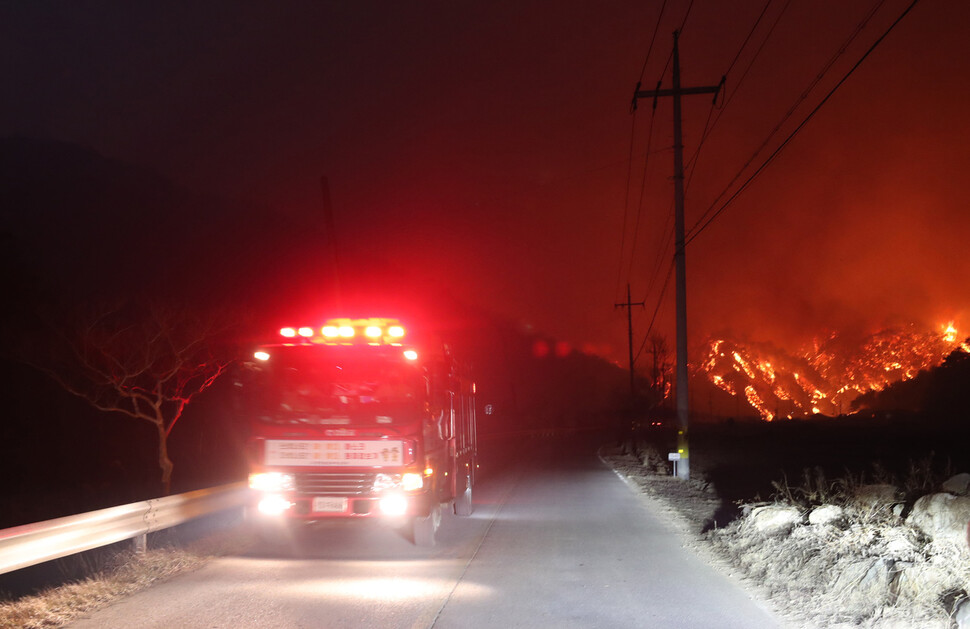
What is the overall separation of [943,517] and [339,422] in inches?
283

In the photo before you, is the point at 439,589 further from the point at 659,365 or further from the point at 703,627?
the point at 659,365

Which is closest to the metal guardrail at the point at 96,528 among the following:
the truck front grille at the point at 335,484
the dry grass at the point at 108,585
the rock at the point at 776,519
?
the dry grass at the point at 108,585

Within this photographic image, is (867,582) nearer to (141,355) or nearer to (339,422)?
(339,422)

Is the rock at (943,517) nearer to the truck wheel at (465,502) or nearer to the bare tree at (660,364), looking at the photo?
the truck wheel at (465,502)

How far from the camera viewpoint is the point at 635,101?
23.7 m

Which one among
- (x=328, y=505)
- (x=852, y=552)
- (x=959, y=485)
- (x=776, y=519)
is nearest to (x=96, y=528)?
(x=328, y=505)

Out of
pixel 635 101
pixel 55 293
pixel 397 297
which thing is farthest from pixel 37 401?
pixel 397 297

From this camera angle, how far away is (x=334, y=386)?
1055 cm

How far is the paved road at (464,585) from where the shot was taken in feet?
23.6

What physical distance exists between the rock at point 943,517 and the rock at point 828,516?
106cm

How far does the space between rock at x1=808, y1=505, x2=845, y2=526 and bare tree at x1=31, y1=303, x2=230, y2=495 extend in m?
19.7

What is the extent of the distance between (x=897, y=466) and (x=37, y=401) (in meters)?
34.1

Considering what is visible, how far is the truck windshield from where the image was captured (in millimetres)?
10453

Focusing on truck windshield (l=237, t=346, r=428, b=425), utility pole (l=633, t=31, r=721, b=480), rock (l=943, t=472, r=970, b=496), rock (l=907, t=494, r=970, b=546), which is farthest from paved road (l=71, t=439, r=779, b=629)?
utility pole (l=633, t=31, r=721, b=480)
